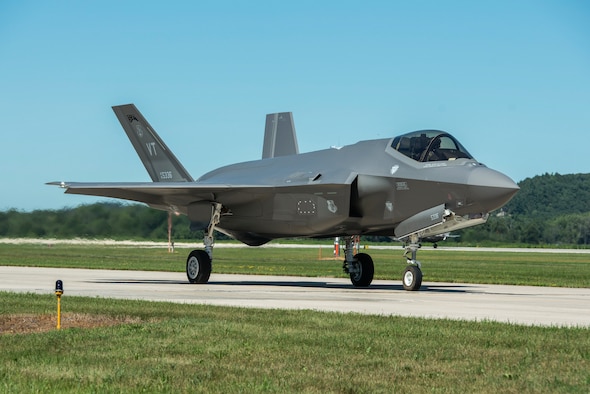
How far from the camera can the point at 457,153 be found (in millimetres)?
22062

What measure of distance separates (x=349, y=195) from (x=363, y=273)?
368 centimetres

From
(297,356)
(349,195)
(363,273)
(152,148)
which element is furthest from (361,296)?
(152,148)

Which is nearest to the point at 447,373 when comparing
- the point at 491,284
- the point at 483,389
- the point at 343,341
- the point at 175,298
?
the point at 483,389

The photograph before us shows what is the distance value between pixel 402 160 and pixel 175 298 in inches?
267

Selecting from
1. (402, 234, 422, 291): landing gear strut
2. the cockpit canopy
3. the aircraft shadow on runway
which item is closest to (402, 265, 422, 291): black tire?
(402, 234, 422, 291): landing gear strut

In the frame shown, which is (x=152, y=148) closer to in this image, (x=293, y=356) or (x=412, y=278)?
(x=412, y=278)

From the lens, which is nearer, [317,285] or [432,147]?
[432,147]

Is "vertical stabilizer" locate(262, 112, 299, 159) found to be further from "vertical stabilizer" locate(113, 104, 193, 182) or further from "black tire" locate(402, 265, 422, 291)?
"black tire" locate(402, 265, 422, 291)

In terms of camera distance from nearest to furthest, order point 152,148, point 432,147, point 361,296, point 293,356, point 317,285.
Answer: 1. point 293,356
2. point 361,296
3. point 432,147
4. point 317,285
5. point 152,148

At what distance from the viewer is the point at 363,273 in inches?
1026

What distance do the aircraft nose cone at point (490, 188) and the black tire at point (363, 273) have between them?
5.62 m

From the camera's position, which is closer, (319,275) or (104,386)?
(104,386)

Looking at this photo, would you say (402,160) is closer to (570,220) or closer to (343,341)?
(343,341)

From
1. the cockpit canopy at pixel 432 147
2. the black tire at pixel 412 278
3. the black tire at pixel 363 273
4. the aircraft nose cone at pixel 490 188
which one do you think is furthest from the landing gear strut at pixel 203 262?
the aircraft nose cone at pixel 490 188
